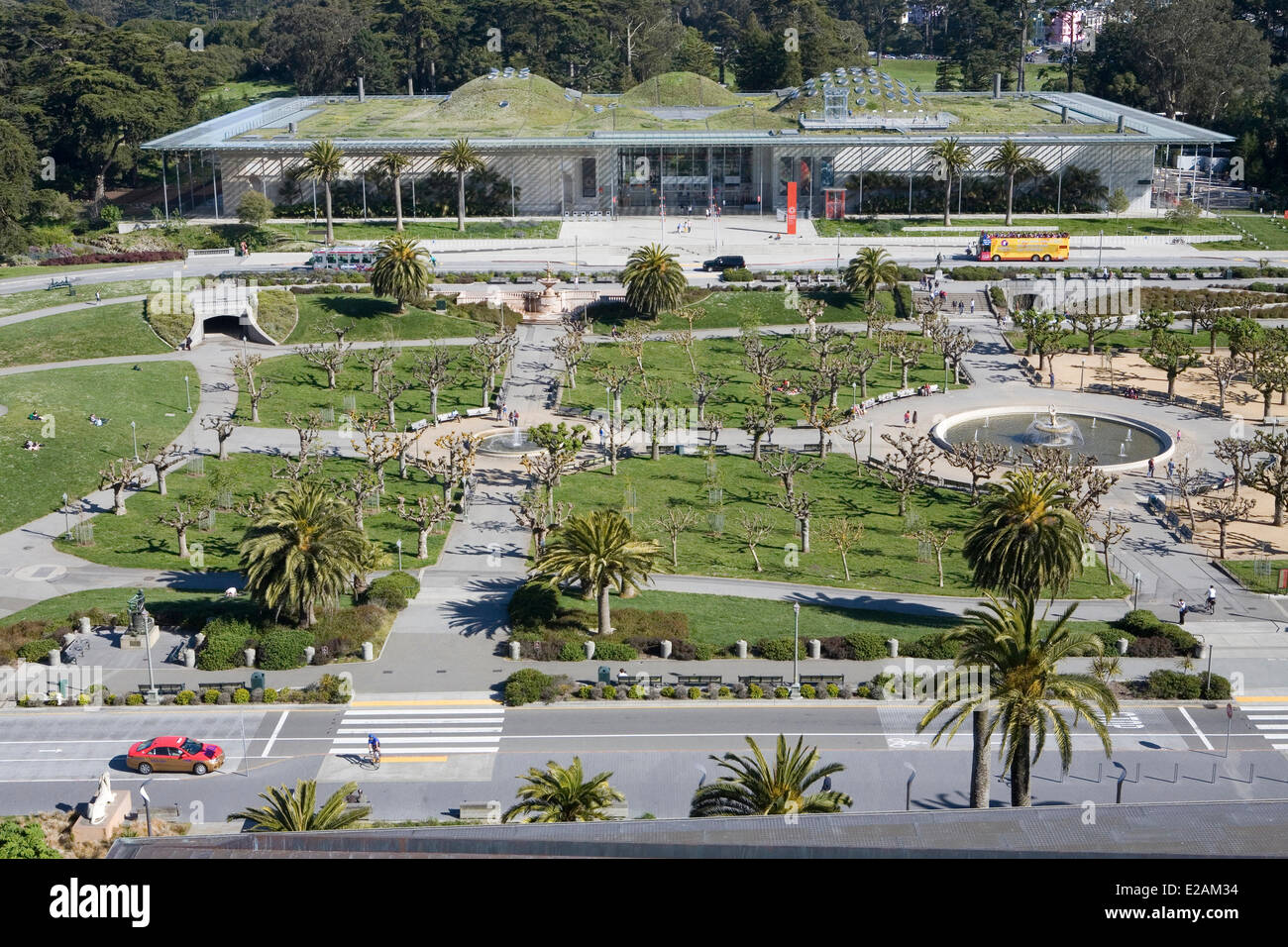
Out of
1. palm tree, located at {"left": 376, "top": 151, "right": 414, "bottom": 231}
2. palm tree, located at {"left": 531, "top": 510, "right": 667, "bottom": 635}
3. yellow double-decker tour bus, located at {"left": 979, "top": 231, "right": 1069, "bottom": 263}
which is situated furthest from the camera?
palm tree, located at {"left": 376, "top": 151, "right": 414, "bottom": 231}

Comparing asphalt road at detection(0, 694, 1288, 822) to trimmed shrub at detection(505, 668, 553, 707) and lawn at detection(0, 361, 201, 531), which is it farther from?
lawn at detection(0, 361, 201, 531)

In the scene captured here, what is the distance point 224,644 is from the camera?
2633 inches

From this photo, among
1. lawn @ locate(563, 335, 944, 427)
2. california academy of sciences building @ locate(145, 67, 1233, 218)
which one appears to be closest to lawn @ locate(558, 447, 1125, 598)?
lawn @ locate(563, 335, 944, 427)

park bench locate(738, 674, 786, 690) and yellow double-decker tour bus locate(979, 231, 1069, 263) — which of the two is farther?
yellow double-decker tour bus locate(979, 231, 1069, 263)

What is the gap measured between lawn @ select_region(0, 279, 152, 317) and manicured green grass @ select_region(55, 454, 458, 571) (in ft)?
124

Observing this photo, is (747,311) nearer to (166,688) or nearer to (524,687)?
(524,687)

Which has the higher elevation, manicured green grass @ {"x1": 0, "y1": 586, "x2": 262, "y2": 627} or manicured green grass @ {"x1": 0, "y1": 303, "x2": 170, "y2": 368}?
manicured green grass @ {"x1": 0, "y1": 303, "x2": 170, "y2": 368}

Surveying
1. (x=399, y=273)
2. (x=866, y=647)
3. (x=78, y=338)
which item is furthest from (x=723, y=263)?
(x=866, y=647)

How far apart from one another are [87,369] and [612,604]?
169 ft

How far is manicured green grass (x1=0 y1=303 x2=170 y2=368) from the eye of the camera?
358ft

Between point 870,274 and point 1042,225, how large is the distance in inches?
1382

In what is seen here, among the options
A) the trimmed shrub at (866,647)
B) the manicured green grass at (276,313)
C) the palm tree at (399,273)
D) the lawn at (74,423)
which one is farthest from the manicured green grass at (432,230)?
the trimmed shrub at (866,647)

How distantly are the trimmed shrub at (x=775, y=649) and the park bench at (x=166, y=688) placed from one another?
24619mm
